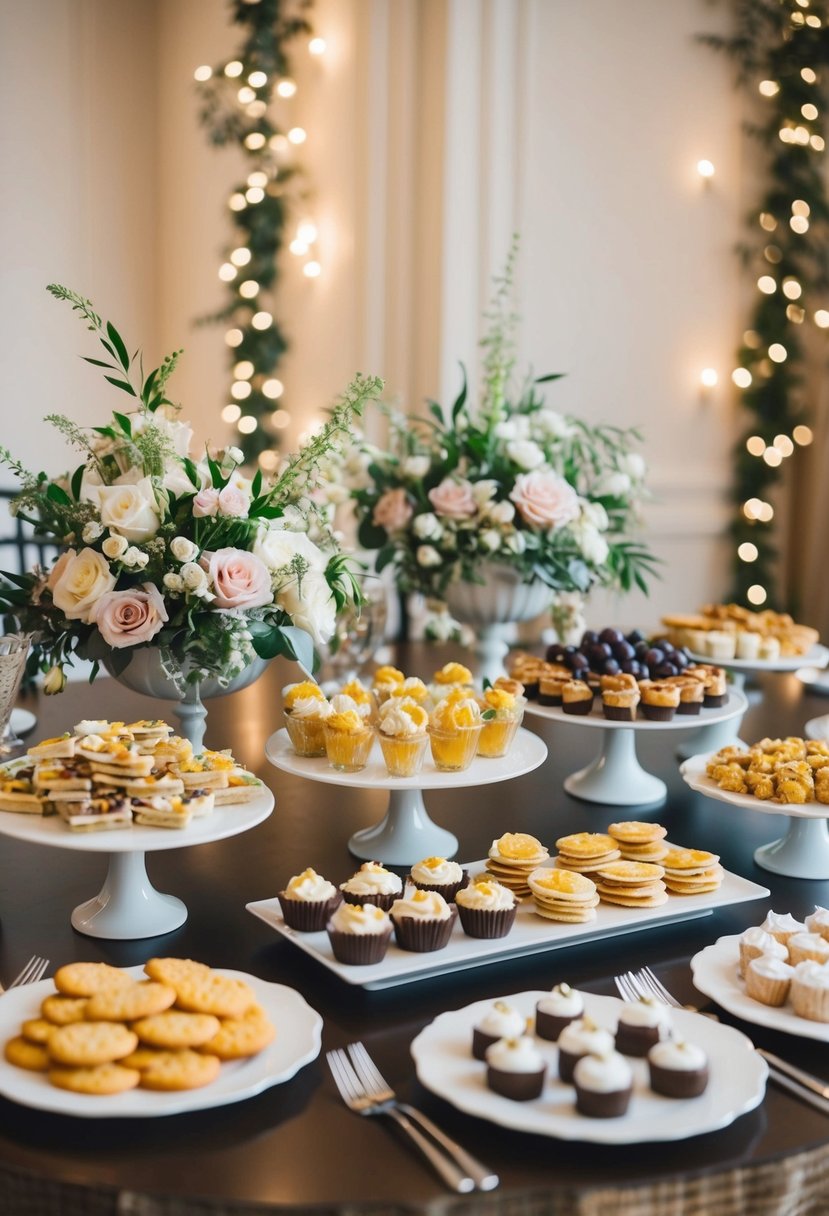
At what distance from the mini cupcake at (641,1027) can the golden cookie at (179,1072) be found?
0.39 meters

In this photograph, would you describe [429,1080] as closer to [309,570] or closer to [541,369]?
[309,570]

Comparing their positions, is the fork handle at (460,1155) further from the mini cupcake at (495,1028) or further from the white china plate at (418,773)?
the white china plate at (418,773)

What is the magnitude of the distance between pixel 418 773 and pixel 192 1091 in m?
0.67

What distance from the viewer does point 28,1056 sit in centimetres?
112

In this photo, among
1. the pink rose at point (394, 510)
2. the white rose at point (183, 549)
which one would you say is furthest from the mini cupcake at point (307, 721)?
the pink rose at point (394, 510)

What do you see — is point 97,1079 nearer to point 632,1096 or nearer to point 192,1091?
point 192,1091

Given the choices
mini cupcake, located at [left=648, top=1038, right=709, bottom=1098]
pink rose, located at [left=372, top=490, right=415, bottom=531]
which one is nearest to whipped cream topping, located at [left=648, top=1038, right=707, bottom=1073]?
mini cupcake, located at [left=648, top=1038, right=709, bottom=1098]

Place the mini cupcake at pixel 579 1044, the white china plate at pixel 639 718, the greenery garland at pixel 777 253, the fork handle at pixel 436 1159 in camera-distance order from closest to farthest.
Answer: the fork handle at pixel 436 1159, the mini cupcake at pixel 579 1044, the white china plate at pixel 639 718, the greenery garland at pixel 777 253

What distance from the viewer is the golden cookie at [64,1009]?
1133 millimetres

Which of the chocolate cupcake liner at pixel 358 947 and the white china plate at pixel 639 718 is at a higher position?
the white china plate at pixel 639 718

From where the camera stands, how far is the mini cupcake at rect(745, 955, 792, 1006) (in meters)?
1.29

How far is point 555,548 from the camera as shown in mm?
2680

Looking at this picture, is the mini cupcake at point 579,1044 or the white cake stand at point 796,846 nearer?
the mini cupcake at point 579,1044

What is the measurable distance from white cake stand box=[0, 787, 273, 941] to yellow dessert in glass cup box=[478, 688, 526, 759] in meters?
0.38
